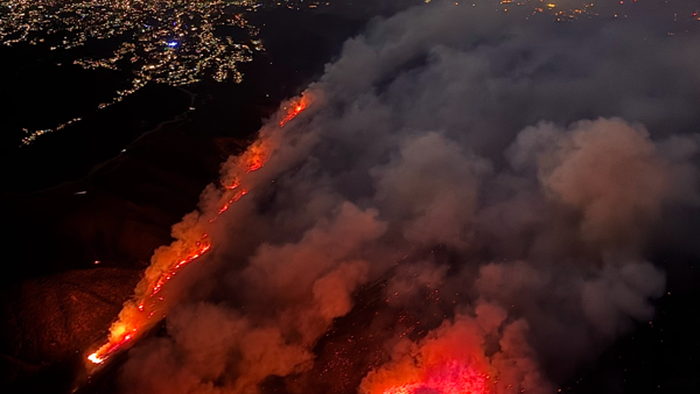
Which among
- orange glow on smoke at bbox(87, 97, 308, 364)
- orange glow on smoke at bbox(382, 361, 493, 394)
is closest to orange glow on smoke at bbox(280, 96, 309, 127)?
orange glow on smoke at bbox(87, 97, 308, 364)

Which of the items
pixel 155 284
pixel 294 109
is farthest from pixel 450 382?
pixel 294 109

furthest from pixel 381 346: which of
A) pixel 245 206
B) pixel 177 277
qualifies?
pixel 245 206

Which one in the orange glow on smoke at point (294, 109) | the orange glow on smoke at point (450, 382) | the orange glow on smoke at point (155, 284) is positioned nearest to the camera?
the orange glow on smoke at point (450, 382)

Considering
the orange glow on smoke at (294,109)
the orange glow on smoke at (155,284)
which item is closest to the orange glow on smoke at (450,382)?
the orange glow on smoke at (155,284)

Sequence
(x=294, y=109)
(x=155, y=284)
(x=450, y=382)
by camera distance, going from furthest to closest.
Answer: (x=294, y=109) → (x=155, y=284) → (x=450, y=382)

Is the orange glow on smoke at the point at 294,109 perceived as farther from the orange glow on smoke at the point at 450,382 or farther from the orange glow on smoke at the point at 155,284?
the orange glow on smoke at the point at 450,382

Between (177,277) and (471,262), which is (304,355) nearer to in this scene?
(177,277)

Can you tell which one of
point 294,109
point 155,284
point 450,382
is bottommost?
point 450,382

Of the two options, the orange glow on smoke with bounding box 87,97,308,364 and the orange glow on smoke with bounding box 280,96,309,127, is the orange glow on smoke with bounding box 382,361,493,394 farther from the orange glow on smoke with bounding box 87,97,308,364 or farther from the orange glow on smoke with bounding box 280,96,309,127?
the orange glow on smoke with bounding box 280,96,309,127

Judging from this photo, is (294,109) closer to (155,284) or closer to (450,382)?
(155,284)
